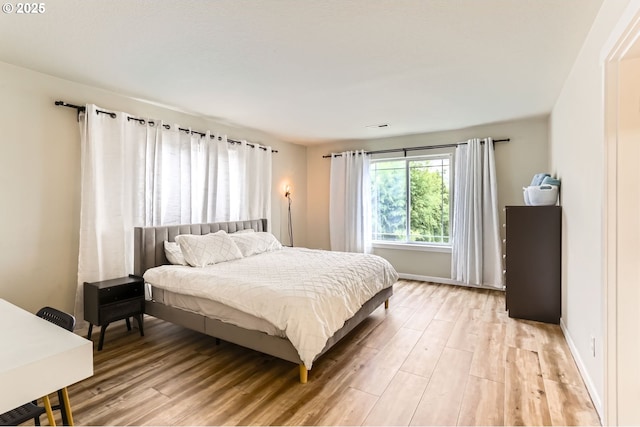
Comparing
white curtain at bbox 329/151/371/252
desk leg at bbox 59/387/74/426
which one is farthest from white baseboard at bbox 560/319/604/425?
white curtain at bbox 329/151/371/252

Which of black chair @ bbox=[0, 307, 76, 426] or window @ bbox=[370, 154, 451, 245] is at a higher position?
window @ bbox=[370, 154, 451, 245]

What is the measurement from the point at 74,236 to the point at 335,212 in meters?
3.96

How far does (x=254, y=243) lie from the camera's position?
420 centimetres

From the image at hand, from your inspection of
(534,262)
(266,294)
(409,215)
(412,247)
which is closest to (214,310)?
(266,294)

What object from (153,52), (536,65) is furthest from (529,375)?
(153,52)

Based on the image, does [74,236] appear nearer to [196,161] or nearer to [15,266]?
[15,266]

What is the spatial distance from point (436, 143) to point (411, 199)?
103cm

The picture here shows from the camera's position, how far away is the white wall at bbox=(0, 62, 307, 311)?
2730mm

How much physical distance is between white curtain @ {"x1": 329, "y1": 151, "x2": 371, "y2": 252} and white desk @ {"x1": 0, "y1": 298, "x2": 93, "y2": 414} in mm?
4852

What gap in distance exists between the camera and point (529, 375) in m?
2.40

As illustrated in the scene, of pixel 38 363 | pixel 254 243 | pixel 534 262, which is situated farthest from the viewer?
pixel 254 243

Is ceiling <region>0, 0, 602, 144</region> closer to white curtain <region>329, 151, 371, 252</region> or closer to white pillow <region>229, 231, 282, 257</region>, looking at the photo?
white pillow <region>229, 231, 282, 257</region>

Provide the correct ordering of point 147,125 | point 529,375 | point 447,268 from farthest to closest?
point 447,268, point 147,125, point 529,375

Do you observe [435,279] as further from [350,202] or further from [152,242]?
[152,242]
